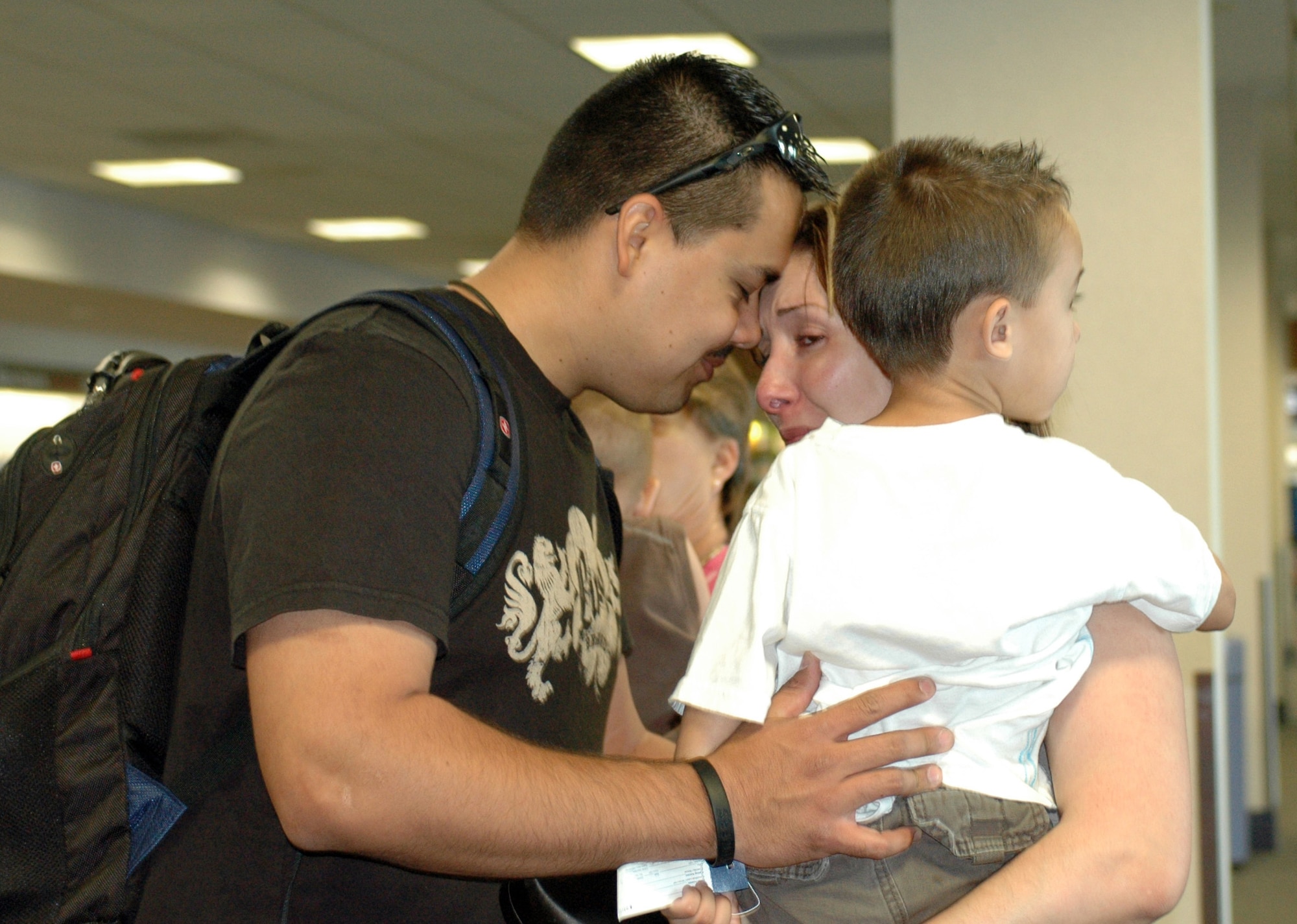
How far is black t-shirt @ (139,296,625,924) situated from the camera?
42.4 inches

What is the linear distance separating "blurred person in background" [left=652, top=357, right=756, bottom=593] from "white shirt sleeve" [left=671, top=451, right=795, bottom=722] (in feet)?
5.46

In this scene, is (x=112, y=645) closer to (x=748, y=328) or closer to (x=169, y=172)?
(x=748, y=328)

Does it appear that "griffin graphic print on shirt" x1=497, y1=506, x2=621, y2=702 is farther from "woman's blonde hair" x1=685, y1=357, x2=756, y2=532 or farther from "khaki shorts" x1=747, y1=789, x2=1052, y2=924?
"woman's blonde hair" x1=685, y1=357, x2=756, y2=532

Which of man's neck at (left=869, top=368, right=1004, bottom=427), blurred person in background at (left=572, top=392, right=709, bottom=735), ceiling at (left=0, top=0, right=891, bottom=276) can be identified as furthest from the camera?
ceiling at (left=0, top=0, right=891, bottom=276)

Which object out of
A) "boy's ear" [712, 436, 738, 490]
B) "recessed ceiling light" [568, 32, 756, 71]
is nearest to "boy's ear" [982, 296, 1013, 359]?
"boy's ear" [712, 436, 738, 490]

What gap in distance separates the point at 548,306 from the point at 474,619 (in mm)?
460

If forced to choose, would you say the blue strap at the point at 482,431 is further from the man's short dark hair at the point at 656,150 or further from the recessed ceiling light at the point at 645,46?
the recessed ceiling light at the point at 645,46

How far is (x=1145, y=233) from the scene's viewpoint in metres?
3.36

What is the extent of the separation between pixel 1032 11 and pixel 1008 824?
2.97 meters

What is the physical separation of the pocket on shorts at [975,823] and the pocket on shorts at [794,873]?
0.35ft

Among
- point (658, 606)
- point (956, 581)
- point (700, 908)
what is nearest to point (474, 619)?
point (700, 908)

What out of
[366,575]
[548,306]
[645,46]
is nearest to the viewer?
[366,575]

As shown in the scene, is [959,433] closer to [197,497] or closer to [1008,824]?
[1008,824]

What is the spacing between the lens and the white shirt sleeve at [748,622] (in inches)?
45.8
